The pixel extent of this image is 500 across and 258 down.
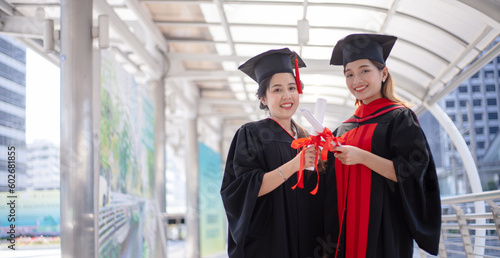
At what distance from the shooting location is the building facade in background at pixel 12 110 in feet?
15.1

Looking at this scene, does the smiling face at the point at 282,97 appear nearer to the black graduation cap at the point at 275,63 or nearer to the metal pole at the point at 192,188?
the black graduation cap at the point at 275,63

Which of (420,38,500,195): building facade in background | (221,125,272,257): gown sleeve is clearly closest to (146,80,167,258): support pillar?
(221,125,272,257): gown sleeve

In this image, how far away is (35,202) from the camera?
500 cm

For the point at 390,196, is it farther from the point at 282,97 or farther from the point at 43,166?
the point at 43,166

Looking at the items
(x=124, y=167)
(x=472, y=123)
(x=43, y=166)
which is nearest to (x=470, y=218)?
(x=124, y=167)

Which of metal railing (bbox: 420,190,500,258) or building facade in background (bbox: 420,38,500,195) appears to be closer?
metal railing (bbox: 420,190,500,258)

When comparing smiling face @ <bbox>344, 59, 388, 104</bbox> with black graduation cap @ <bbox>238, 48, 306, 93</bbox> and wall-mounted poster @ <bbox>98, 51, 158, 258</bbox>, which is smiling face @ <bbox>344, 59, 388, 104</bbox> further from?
wall-mounted poster @ <bbox>98, 51, 158, 258</bbox>

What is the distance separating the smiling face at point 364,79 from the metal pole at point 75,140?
3070 millimetres

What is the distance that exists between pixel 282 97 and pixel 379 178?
0.69 metres

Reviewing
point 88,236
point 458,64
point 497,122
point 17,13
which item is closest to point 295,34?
point 458,64

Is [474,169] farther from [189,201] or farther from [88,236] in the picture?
[189,201]

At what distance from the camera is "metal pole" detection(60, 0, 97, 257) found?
4.88 metres

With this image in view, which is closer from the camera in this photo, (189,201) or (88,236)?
(88,236)

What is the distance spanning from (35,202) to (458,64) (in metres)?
5.40
